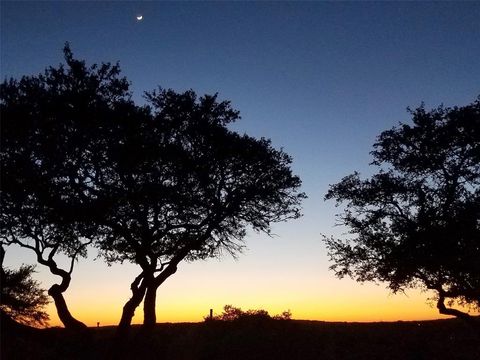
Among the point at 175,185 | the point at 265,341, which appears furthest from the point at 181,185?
the point at 265,341

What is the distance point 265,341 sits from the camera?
3203cm

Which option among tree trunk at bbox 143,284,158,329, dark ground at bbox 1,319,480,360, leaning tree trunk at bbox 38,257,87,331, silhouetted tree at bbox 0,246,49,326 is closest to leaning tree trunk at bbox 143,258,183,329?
tree trunk at bbox 143,284,158,329

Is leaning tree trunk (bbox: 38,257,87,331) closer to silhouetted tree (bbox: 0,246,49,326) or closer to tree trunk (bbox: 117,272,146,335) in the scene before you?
tree trunk (bbox: 117,272,146,335)

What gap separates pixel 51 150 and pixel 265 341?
1779 centimetres

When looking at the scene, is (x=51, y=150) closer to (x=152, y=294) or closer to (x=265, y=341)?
(x=152, y=294)

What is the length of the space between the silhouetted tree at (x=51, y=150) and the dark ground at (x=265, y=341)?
2.25 metres

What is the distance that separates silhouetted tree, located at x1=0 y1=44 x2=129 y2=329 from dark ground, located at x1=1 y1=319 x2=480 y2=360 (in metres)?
2.25

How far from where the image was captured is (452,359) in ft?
90.1

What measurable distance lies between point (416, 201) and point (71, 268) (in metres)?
19.7

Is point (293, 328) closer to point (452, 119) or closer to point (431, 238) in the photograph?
point (431, 238)

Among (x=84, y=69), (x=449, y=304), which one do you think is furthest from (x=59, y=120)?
(x=449, y=304)

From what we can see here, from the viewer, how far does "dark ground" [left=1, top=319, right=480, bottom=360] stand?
88.4 ft

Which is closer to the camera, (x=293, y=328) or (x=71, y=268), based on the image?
(x=71, y=268)

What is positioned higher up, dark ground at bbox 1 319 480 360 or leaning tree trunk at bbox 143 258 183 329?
leaning tree trunk at bbox 143 258 183 329
